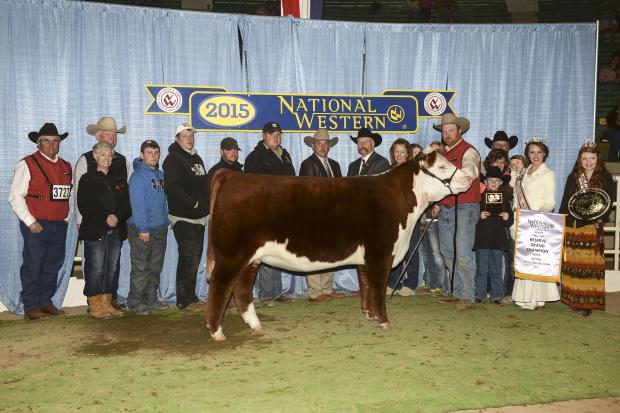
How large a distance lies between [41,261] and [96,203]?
88 cm

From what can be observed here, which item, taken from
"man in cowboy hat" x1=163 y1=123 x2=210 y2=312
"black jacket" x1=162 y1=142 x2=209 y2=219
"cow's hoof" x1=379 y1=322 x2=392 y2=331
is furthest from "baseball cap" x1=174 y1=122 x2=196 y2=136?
"cow's hoof" x1=379 y1=322 x2=392 y2=331

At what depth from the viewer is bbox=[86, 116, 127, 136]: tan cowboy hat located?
234 inches

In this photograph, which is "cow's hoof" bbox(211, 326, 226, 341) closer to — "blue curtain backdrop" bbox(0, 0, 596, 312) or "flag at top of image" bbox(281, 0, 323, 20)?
"blue curtain backdrop" bbox(0, 0, 596, 312)

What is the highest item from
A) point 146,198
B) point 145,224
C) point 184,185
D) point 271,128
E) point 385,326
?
point 271,128

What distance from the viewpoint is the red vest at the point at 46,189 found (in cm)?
568

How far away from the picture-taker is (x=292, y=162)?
6.80 m

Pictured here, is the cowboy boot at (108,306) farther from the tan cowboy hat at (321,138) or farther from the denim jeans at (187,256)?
the tan cowboy hat at (321,138)

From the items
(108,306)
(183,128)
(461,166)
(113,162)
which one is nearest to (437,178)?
(461,166)

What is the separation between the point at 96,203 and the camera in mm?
5742

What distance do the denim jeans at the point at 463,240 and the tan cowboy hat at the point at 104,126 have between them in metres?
3.79

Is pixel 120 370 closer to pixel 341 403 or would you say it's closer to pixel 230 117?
pixel 341 403

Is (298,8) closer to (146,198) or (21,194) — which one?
(146,198)

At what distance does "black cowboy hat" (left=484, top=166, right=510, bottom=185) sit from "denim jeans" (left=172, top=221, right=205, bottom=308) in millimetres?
3298

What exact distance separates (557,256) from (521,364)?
1997 mm
